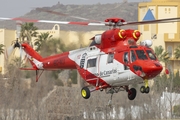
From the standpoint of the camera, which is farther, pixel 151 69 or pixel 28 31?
pixel 28 31

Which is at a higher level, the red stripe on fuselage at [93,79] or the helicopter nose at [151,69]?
the helicopter nose at [151,69]

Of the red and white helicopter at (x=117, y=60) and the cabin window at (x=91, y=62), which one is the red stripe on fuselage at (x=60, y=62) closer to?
the red and white helicopter at (x=117, y=60)

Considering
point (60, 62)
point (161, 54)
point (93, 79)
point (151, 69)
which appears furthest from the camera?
point (161, 54)

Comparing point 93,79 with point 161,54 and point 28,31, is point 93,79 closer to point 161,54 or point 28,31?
point 28,31

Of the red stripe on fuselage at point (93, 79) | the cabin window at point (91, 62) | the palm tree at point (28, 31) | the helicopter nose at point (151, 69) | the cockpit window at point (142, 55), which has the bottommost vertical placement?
the red stripe on fuselage at point (93, 79)

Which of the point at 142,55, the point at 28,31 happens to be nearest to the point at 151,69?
the point at 142,55

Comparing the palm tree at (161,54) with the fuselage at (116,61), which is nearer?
the fuselage at (116,61)

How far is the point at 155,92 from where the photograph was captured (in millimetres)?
79312

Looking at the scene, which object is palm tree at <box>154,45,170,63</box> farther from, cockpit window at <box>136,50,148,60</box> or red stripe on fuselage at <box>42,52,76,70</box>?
cockpit window at <box>136,50,148,60</box>

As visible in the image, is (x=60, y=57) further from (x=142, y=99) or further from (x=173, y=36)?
(x=173, y=36)

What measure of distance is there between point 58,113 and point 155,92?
10.4 metres

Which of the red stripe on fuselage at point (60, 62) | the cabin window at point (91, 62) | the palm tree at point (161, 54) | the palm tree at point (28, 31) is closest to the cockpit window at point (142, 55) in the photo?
the cabin window at point (91, 62)

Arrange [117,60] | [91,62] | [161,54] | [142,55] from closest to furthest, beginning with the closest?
[142,55], [117,60], [91,62], [161,54]

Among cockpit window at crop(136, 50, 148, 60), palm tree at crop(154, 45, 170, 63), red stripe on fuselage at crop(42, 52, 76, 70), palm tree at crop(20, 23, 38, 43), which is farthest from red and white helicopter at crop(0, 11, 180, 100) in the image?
palm tree at crop(154, 45, 170, 63)
